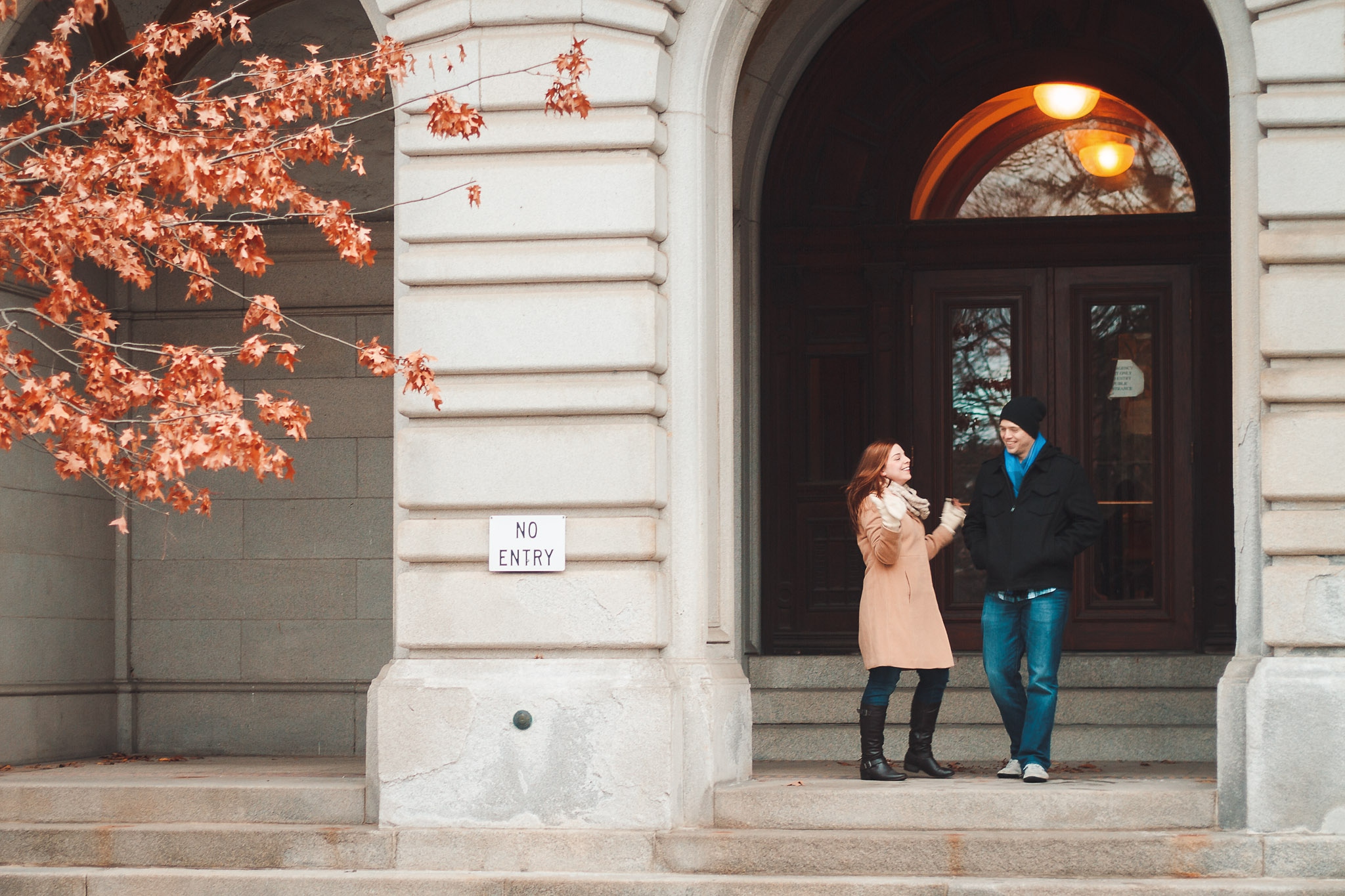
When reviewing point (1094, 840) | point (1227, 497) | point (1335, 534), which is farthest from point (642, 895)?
point (1227, 497)

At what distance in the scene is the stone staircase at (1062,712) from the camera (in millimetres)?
10734

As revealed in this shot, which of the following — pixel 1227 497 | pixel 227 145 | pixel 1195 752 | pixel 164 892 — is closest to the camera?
pixel 227 145

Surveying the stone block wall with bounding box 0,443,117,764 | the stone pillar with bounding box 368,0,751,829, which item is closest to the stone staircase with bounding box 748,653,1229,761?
the stone pillar with bounding box 368,0,751,829

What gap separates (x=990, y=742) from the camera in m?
10.9

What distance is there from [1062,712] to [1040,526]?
7.40 ft

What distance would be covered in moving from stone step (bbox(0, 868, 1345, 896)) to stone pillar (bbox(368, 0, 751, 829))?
45cm

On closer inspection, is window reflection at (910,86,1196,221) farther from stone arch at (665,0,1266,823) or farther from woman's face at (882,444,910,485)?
woman's face at (882,444,910,485)

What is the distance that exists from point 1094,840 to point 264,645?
21.3 feet

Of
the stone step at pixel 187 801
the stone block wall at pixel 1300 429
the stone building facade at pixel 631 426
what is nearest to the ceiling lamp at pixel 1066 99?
the stone building facade at pixel 631 426

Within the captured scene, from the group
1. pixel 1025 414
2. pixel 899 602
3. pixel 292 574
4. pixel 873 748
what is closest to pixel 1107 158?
pixel 1025 414

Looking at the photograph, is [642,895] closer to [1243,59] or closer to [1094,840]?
[1094,840]

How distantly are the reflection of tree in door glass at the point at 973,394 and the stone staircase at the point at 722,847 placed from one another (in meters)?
2.99

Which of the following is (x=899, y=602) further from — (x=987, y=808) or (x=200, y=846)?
(x=200, y=846)

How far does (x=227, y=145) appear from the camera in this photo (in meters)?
7.93
